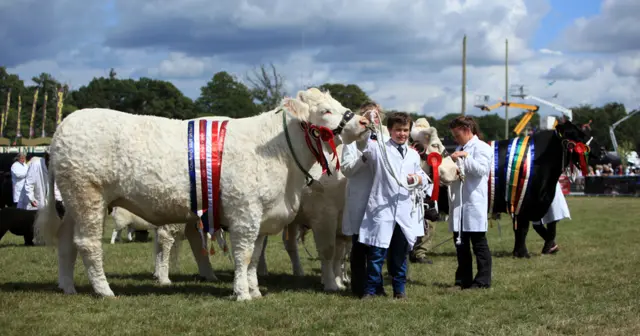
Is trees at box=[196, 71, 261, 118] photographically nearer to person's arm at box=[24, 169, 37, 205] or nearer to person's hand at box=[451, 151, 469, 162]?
person's arm at box=[24, 169, 37, 205]

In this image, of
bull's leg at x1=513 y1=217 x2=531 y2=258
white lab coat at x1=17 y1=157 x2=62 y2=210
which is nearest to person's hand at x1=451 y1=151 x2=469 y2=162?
bull's leg at x1=513 y1=217 x2=531 y2=258

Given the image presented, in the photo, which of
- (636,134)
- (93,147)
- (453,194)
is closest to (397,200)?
(453,194)

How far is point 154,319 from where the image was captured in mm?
6461

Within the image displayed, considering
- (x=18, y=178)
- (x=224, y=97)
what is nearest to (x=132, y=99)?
(x=224, y=97)

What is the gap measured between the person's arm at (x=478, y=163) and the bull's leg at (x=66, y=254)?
4.80 m

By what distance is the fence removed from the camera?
3631 centimetres

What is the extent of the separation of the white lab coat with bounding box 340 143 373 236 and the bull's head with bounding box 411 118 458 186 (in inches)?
33.8

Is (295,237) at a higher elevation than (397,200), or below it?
below

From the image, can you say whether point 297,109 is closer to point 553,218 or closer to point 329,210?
point 329,210

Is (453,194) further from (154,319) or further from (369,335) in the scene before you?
(154,319)

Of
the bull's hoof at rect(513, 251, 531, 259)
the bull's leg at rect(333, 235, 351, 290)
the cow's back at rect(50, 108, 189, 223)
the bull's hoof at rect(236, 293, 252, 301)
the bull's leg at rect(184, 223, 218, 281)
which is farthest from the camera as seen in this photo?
the bull's hoof at rect(513, 251, 531, 259)

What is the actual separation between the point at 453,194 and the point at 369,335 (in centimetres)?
313

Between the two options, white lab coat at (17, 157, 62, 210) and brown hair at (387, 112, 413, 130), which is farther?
white lab coat at (17, 157, 62, 210)

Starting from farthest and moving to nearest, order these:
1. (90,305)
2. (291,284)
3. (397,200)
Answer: (291,284), (397,200), (90,305)
